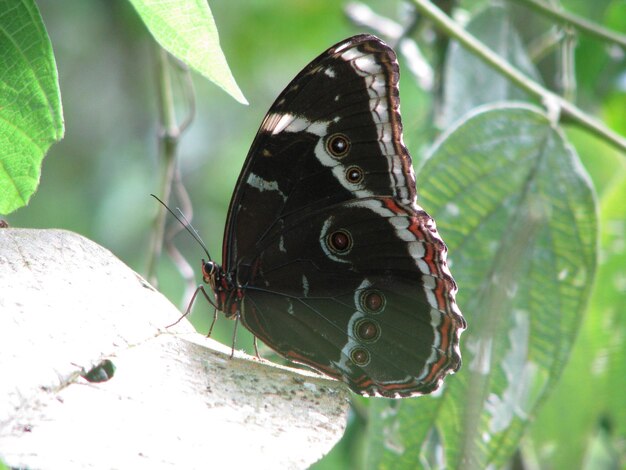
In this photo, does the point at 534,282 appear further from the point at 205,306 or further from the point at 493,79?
the point at 205,306

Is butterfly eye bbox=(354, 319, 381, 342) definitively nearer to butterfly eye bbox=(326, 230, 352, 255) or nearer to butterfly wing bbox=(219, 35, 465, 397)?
butterfly wing bbox=(219, 35, 465, 397)

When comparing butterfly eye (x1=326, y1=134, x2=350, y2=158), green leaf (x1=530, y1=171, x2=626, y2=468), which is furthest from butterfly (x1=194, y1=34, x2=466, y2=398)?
green leaf (x1=530, y1=171, x2=626, y2=468)

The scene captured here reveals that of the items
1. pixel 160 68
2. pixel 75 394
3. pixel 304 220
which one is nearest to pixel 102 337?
pixel 75 394

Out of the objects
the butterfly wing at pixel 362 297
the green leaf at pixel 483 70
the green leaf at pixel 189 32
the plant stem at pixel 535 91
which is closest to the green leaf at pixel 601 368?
the plant stem at pixel 535 91

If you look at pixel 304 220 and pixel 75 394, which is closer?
pixel 75 394

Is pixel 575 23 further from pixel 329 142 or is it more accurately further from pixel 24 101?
pixel 24 101

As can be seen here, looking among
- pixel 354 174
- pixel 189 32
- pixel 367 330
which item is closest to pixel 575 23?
pixel 354 174
